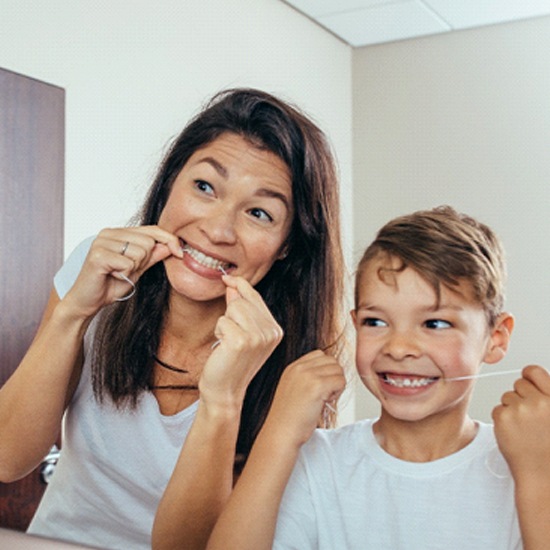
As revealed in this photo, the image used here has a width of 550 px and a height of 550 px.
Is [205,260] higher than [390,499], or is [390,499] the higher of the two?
[205,260]

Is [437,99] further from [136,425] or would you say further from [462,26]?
[136,425]

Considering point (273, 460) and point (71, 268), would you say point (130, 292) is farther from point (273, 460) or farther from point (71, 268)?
point (273, 460)

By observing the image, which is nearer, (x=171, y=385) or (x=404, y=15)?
(x=404, y=15)

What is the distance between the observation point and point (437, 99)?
2.02ft

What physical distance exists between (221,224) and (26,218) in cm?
25

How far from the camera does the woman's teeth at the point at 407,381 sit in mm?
589

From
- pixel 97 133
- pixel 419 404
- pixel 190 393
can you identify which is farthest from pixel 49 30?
pixel 419 404

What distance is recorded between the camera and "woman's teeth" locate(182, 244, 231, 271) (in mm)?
680

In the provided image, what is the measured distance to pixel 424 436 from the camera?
61 centimetres

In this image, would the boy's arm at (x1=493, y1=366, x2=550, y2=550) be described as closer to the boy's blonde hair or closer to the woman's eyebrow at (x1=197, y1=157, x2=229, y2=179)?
the boy's blonde hair

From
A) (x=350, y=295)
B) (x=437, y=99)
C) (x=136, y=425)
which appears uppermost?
(x=437, y=99)

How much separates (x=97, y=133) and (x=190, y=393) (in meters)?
0.25

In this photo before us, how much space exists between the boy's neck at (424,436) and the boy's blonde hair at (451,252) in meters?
0.08

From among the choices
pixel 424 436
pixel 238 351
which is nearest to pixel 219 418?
pixel 238 351
